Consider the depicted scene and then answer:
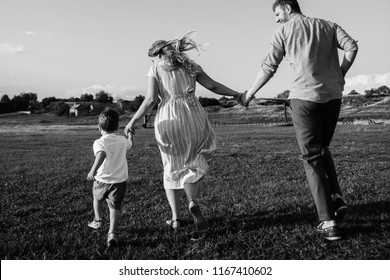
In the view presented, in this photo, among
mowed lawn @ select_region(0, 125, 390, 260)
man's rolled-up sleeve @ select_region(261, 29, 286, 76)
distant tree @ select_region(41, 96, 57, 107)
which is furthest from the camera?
distant tree @ select_region(41, 96, 57, 107)

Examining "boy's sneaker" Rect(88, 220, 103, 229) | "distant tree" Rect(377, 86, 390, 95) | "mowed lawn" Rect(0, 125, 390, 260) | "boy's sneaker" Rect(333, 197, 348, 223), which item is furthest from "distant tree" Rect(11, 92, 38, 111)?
"boy's sneaker" Rect(333, 197, 348, 223)

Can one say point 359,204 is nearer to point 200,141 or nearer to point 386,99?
point 200,141

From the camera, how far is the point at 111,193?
4.52 metres

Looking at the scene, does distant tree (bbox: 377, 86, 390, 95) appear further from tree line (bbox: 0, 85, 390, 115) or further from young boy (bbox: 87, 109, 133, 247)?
young boy (bbox: 87, 109, 133, 247)

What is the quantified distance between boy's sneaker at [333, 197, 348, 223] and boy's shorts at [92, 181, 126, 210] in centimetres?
252

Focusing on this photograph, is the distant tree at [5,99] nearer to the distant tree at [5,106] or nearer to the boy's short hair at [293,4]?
the distant tree at [5,106]

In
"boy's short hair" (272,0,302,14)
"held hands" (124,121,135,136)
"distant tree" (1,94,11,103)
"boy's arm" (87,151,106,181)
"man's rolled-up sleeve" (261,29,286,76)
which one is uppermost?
"distant tree" (1,94,11,103)

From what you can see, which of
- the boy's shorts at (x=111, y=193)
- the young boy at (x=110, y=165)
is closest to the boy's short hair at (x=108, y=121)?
the young boy at (x=110, y=165)

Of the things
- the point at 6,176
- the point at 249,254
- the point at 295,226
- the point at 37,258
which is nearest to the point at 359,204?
the point at 295,226

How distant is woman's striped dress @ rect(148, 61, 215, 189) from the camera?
14.7 ft

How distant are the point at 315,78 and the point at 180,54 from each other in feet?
5.26

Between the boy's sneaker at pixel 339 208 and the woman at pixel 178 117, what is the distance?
5.11 ft

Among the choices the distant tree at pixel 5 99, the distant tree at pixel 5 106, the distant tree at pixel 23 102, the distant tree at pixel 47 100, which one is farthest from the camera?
the distant tree at pixel 47 100

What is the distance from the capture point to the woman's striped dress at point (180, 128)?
447cm
